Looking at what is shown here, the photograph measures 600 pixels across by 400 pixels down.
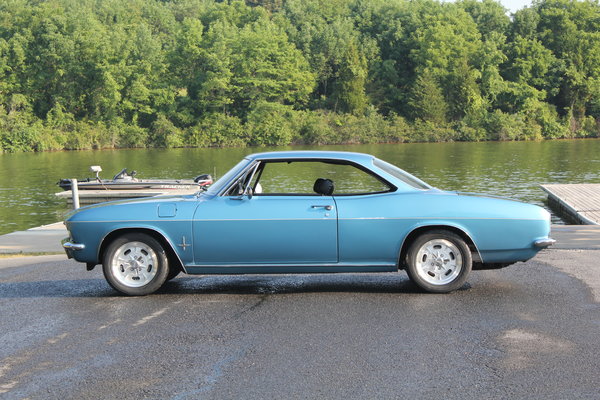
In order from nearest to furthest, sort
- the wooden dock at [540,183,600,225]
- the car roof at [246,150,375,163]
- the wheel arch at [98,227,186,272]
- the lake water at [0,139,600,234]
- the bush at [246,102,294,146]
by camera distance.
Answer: the wheel arch at [98,227,186,272] < the car roof at [246,150,375,163] < the wooden dock at [540,183,600,225] < the lake water at [0,139,600,234] < the bush at [246,102,294,146]

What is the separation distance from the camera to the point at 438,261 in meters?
8.58

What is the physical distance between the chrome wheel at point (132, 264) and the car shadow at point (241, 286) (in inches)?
10.5

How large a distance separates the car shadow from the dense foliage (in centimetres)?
7131

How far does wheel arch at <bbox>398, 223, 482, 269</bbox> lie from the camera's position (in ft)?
28.1

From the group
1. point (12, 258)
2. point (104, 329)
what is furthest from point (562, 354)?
point (12, 258)

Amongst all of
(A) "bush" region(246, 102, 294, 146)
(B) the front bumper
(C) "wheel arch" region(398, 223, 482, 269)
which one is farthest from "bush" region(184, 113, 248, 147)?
(C) "wheel arch" region(398, 223, 482, 269)

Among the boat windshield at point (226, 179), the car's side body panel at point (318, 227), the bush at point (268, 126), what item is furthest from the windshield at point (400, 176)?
the bush at point (268, 126)

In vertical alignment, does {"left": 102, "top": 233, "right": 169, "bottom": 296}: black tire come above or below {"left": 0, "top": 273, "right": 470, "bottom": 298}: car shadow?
above

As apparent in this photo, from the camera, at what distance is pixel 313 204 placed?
338 inches

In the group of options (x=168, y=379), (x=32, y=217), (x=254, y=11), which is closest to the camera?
(x=168, y=379)

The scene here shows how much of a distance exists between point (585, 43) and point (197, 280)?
98782 millimetres

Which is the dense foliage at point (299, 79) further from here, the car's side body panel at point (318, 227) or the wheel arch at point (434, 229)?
the wheel arch at point (434, 229)

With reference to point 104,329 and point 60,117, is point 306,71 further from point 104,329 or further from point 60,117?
point 104,329

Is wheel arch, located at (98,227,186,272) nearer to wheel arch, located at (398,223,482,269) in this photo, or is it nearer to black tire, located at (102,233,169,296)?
black tire, located at (102,233,169,296)
